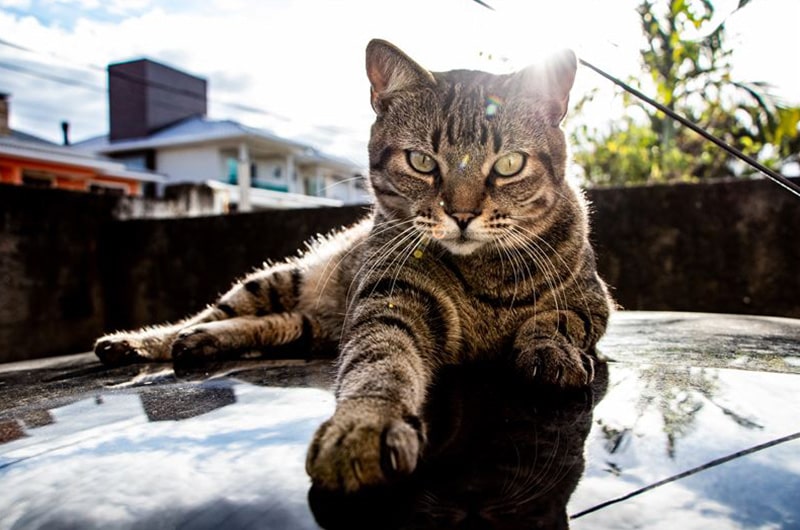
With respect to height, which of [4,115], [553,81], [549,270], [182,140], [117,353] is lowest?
[117,353]

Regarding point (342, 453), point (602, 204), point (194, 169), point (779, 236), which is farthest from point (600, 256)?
point (194, 169)

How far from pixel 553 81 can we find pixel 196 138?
2104 centimetres

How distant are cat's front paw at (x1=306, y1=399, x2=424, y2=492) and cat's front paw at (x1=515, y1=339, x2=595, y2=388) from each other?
1.81ft

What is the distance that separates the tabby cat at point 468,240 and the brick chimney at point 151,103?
20.7 meters

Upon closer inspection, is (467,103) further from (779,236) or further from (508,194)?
(779,236)

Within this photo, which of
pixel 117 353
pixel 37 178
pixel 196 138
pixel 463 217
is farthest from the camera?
pixel 196 138

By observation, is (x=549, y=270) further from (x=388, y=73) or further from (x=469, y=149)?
(x=388, y=73)

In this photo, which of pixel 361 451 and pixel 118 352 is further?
pixel 118 352

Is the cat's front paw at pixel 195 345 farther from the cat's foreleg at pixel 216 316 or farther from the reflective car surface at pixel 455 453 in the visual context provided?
the reflective car surface at pixel 455 453

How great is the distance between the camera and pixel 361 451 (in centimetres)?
104

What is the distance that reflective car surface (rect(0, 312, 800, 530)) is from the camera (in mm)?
910

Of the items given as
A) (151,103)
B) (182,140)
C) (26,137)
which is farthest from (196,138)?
(26,137)

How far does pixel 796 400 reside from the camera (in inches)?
55.4

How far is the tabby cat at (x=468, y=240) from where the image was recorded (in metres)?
1.83
